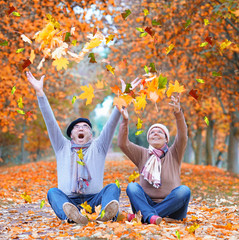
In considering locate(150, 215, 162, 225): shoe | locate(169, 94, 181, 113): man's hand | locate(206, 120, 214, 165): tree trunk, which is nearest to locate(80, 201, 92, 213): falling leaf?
locate(150, 215, 162, 225): shoe

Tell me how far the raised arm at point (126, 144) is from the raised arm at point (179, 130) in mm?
505

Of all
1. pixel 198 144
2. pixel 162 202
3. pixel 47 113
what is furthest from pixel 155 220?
pixel 198 144

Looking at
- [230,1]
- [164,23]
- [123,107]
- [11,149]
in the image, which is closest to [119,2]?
[164,23]

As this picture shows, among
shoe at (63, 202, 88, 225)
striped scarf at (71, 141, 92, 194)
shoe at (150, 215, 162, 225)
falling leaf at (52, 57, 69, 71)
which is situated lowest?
shoe at (150, 215, 162, 225)

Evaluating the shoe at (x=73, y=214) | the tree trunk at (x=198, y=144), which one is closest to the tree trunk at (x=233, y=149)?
the tree trunk at (x=198, y=144)

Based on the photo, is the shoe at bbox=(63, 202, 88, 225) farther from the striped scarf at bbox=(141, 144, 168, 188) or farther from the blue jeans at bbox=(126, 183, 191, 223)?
the striped scarf at bbox=(141, 144, 168, 188)

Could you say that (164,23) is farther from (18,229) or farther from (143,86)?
(18,229)

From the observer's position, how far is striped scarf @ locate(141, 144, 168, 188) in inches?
191

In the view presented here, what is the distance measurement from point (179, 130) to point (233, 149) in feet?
40.9

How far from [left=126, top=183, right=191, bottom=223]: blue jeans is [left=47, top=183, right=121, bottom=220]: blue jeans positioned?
0.24 m

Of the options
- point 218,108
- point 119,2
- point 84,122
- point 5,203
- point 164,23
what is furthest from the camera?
point 218,108

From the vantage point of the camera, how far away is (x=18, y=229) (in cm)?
454

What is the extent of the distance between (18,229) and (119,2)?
11.2 m

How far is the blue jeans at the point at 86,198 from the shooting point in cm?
455
